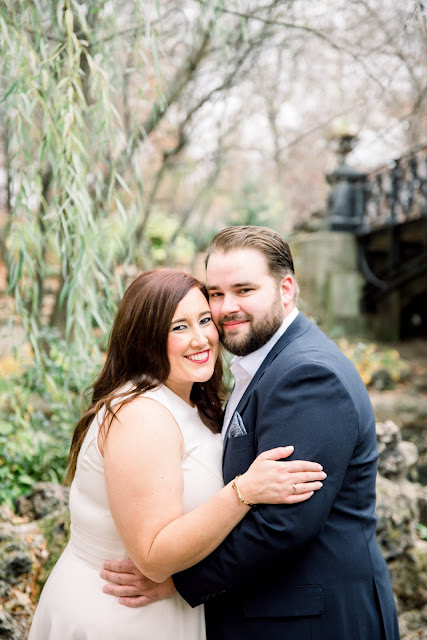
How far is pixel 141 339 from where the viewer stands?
216cm

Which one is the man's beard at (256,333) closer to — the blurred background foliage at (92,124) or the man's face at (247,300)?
the man's face at (247,300)

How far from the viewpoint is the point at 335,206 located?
11219 mm

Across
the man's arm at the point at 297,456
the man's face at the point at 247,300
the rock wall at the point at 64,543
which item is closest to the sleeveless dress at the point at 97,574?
the man's arm at the point at 297,456

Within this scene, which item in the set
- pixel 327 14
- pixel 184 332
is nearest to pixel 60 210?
Result: pixel 184 332

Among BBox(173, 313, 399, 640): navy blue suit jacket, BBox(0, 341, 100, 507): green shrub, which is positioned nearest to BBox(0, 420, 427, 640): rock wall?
BBox(0, 341, 100, 507): green shrub

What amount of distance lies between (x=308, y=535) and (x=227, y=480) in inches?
15.1

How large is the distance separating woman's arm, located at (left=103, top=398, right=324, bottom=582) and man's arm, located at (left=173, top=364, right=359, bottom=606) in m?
0.04

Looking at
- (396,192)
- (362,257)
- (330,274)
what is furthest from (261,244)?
(362,257)

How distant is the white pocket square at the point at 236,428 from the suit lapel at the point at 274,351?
0.03 m

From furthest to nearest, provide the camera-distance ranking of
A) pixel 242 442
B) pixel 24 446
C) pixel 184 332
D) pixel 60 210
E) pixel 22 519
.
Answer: pixel 24 446, pixel 22 519, pixel 60 210, pixel 184 332, pixel 242 442

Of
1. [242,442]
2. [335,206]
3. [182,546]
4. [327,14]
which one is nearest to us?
[182,546]

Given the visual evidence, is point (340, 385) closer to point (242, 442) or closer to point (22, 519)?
point (242, 442)

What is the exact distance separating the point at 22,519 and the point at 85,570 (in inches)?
77.8

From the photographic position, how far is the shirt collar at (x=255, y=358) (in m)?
2.18
